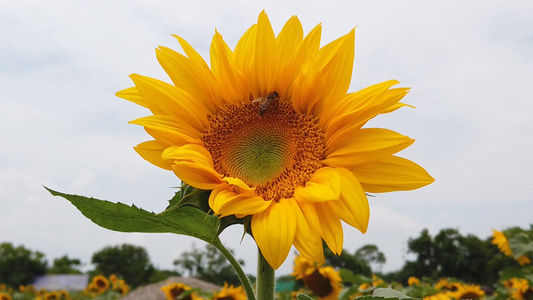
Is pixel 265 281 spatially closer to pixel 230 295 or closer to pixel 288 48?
pixel 288 48

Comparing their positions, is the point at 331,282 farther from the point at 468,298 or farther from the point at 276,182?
the point at 276,182

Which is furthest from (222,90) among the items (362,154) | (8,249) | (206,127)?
(8,249)

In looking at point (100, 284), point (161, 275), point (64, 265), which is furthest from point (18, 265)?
point (100, 284)

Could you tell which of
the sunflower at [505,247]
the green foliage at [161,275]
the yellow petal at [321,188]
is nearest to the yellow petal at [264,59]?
the yellow petal at [321,188]

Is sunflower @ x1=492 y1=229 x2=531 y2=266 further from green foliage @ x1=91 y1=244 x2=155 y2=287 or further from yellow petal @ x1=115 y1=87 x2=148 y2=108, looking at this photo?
green foliage @ x1=91 y1=244 x2=155 y2=287

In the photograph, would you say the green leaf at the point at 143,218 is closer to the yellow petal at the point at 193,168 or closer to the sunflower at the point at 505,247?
the yellow petal at the point at 193,168
